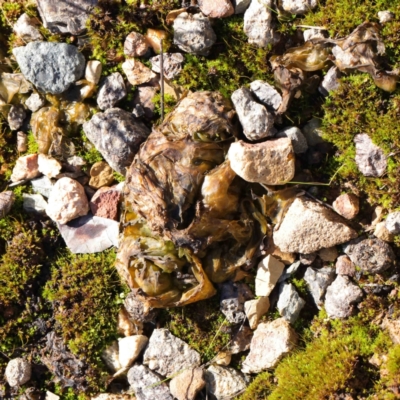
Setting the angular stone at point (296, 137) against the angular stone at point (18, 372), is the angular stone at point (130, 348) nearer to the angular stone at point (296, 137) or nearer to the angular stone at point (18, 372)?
the angular stone at point (18, 372)

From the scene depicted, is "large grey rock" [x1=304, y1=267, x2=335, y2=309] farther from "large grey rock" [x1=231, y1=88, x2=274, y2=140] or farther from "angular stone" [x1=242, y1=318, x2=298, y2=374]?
"large grey rock" [x1=231, y1=88, x2=274, y2=140]

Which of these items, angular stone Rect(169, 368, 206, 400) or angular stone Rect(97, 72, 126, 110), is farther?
angular stone Rect(97, 72, 126, 110)

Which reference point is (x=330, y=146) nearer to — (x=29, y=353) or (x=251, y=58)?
(x=251, y=58)

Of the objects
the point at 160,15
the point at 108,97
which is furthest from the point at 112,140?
the point at 160,15

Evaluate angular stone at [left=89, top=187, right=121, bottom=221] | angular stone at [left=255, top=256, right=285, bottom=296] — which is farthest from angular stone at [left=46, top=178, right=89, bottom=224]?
angular stone at [left=255, top=256, right=285, bottom=296]

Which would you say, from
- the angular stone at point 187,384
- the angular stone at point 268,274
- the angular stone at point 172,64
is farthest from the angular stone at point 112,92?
the angular stone at point 187,384

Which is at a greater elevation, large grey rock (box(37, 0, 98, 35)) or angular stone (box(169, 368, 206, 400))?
large grey rock (box(37, 0, 98, 35))
